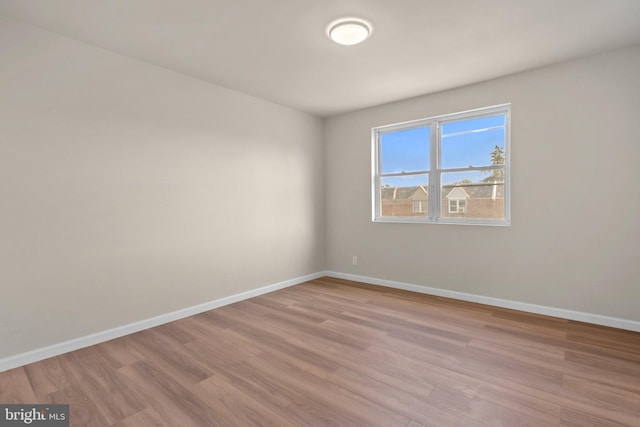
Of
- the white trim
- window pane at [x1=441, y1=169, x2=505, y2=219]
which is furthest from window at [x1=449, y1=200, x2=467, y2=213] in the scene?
the white trim

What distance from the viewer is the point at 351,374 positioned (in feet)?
7.16

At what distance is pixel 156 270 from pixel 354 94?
3.14m

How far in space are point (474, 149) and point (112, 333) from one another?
4.36 m

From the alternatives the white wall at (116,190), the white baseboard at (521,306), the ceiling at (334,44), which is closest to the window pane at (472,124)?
the ceiling at (334,44)

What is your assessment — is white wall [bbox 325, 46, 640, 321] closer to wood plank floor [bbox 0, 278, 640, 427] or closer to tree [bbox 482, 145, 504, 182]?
tree [bbox 482, 145, 504, 182]

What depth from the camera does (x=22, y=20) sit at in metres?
2.35

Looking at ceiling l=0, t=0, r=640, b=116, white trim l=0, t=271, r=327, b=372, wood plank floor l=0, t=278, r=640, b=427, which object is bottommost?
wood plank floor l=0, t=278, r=640, b=427

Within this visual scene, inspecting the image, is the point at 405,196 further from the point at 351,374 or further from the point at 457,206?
the point at 351,374

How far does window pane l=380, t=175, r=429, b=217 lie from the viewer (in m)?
4.23

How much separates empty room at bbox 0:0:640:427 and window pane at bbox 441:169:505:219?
2cm

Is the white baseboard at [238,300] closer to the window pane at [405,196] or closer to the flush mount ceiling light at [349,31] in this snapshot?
the window pane at [405,196]

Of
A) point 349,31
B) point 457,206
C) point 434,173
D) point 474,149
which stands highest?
point 349,31

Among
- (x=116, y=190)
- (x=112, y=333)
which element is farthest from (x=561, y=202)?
(x=112, y=333)

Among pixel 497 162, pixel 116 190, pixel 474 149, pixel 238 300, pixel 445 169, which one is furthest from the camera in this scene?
pixel 445 169
